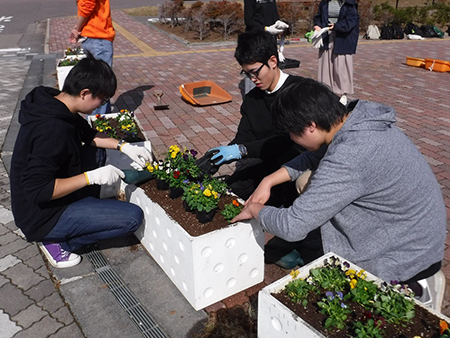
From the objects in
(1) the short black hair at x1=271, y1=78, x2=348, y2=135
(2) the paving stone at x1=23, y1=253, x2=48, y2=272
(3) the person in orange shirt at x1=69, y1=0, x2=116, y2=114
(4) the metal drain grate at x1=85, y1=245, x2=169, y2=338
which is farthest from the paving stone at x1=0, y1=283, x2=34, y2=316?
(3) the person in orange shirt at x1=69, y1=0, x2=116, y2=114

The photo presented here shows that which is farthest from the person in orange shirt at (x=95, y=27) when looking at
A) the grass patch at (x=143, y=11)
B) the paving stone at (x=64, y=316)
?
the grass patch at (x=143, y=11)

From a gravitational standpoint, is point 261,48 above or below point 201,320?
above

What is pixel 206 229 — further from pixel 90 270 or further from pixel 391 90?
pixel 391 90

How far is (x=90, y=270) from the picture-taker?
2770mm

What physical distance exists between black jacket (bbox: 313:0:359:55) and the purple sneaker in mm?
4540

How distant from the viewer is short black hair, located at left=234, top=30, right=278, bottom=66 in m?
2.65

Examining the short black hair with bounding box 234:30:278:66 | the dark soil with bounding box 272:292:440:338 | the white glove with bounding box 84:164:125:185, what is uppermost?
the short black hair with bounding box 234:30:278:66

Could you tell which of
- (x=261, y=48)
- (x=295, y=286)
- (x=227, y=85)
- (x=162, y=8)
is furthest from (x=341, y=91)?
(x=162, y=8)

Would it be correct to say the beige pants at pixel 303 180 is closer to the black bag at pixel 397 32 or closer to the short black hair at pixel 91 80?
the short black hair at pixel 91 80

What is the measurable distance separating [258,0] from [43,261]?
4.27 meters

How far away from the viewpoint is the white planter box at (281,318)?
1575 mm

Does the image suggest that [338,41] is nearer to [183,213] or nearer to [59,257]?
[183,213]

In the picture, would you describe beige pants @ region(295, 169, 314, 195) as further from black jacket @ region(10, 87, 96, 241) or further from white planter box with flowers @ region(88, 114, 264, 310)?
black jacket @ region(10, 87, 96, 241)

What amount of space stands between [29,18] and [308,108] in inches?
758
